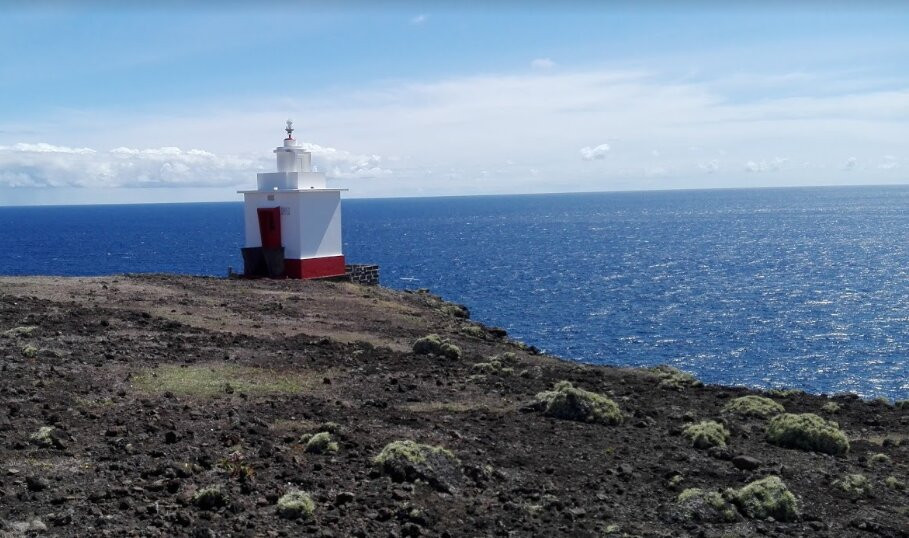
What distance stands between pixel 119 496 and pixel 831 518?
958cm

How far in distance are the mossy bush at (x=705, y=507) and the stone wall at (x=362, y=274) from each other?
93.1 feet

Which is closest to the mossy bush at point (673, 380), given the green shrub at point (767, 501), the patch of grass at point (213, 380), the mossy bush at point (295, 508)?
the green shrub at point (767, 501)

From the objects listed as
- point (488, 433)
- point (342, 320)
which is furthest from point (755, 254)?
point (488, 433)

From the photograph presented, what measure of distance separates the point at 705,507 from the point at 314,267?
90.3 feet

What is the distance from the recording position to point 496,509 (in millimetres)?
11477

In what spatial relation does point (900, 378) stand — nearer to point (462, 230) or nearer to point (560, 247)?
point (560, 247)

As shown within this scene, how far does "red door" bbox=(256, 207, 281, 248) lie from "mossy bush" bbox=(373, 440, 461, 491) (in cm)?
2545

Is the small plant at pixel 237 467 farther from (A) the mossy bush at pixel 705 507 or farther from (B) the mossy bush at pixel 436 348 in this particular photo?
(B) the mossy bush at pixel 436 348

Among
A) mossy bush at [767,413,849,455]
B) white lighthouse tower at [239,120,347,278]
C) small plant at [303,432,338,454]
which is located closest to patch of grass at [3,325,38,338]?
small plant at [303,432,338,454]

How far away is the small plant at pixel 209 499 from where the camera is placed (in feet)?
34.5

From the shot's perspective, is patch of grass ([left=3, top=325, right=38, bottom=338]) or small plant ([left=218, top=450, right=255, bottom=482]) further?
patch of grass ([left=3, top=325, right=38, bottom=338])

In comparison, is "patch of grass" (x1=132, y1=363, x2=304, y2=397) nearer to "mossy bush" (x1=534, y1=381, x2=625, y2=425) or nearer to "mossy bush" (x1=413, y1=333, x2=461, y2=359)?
"mossy bush" (x1=413, y1=333, x2=461, y2=359)

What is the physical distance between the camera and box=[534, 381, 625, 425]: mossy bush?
52.9 feet

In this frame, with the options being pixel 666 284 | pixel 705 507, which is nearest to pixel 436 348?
pixel 705 507
